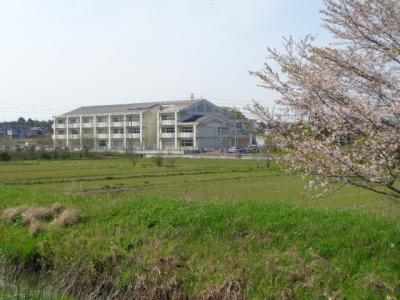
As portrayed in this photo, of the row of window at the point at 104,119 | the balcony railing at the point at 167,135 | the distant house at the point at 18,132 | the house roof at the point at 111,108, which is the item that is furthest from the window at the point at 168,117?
the distant house at the point at 18,132

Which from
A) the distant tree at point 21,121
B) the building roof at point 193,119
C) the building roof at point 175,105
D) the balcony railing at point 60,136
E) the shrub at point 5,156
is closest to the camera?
the shrub at point 5,156

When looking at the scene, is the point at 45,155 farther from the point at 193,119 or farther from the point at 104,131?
the point at 104,131

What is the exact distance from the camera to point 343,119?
22.4 feet

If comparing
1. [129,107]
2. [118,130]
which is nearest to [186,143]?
[118,130]

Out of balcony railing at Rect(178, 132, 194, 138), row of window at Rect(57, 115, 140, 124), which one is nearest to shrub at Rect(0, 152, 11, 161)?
balcony railing at Rect(178, 132, 194, 138)

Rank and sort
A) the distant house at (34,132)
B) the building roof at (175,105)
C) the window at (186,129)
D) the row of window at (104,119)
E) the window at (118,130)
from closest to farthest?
the window at (186,129)
the building roof at (175,105)
the row of window at (104,119)
the window at (118,130)
the distant house at (34,132)

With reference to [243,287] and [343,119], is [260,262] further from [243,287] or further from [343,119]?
[343,119]

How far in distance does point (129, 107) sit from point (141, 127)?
31.6ft

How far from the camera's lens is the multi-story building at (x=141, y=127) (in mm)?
101875

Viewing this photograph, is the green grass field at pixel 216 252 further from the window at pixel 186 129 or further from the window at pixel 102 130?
the window at pixel 102 130

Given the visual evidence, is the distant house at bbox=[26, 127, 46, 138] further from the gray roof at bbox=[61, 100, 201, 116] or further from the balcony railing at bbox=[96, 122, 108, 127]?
the balcony railing at bbox=[96, 122, 108, 127]

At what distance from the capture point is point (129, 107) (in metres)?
117

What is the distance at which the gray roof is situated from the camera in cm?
10775

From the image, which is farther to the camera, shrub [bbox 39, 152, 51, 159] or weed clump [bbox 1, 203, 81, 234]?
shrub [bbox 39, 152, 51, 159]
